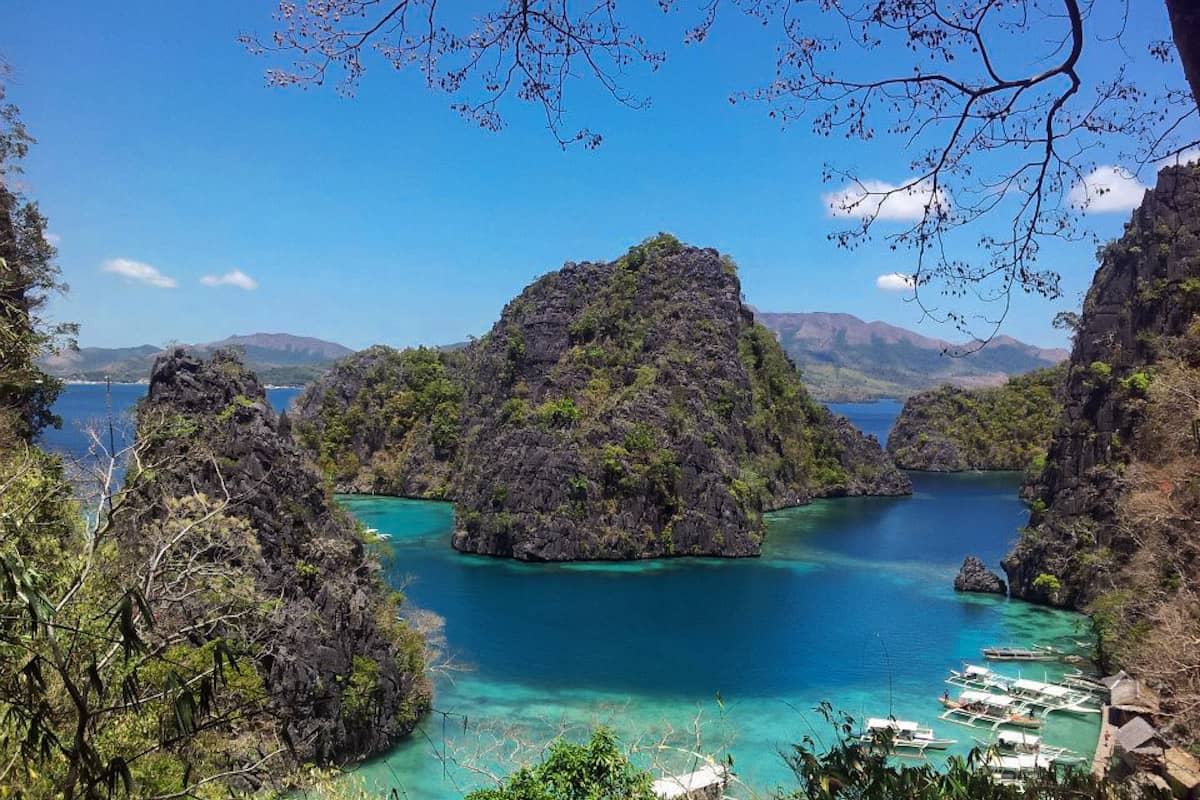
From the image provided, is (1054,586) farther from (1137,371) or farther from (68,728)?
(68,728)

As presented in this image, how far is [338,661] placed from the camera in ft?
72.8

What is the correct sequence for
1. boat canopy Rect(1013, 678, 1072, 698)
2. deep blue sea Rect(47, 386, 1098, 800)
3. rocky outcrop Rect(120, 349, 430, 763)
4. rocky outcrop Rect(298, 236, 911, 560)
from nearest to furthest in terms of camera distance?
Result: rocky outcrop Rect(120, 349, 430, 763) < deep blue sea Rect(47, 386, 1098, 800) < boat canopy Rect(1013, 678, 1072, 698) < rocky outcrop Rect(298, 236, 911, 560)

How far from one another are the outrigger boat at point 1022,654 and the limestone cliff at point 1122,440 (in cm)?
221

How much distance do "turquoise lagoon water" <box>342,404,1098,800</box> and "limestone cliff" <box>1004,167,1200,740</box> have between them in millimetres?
2710

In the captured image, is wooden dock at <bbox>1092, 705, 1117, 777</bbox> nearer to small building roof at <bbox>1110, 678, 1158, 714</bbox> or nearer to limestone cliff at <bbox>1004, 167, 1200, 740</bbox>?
small building roof at <bbox>1110, 678, 1158, 714</bbox>

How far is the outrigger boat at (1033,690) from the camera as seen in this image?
2514 centimetres

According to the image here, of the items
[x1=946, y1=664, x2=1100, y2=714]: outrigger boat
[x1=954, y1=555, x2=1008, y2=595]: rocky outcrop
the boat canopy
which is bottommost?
[x1=946, y1=664, x2=1100, y2=714]: outrigger boat

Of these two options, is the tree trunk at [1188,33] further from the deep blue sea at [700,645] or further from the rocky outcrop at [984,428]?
the rocky outcrop at [984,428]

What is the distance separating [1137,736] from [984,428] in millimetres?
90020

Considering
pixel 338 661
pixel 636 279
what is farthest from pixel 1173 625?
pixel 636 279

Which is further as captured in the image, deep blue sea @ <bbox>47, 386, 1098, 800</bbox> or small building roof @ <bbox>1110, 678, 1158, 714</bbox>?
deep blue sea @ <bbox>47, 386, 1098, 800</bbox>

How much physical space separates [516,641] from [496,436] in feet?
96.3

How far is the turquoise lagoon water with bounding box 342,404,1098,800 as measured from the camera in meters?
23.2

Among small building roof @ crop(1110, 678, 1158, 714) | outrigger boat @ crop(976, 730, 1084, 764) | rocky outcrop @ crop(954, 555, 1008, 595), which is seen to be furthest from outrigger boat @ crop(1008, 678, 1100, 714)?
rocky outcrop @ crop(954, 555, 1008, 595)
